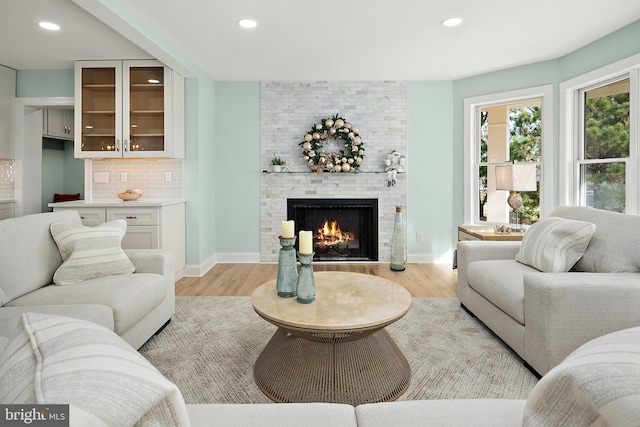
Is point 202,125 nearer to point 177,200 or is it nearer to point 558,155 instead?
point 177,200

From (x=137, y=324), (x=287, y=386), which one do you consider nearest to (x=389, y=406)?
(x=287, y=386)

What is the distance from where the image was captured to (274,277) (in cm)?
444

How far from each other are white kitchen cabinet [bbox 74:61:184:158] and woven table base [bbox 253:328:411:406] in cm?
303

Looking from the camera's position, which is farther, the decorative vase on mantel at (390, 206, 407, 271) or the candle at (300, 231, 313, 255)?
the decorative vase on mantel at (390, 206, 407, 271)

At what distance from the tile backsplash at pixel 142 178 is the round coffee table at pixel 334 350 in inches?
109

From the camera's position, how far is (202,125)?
461 centimetres

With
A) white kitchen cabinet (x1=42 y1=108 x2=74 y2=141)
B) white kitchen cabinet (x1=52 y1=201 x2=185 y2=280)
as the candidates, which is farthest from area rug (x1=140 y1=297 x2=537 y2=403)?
white kitchen cabinet (x1=42 y1=108 x2=74 y2=141)

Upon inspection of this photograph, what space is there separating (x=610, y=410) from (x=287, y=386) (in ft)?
5.20

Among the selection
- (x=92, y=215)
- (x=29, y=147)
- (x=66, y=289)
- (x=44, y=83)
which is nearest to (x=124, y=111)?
(x=92, y=215)

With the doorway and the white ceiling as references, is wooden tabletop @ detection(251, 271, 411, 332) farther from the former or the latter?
the doorway

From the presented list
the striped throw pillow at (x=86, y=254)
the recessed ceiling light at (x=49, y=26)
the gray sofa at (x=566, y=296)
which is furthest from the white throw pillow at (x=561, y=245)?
the recessed ceiling light at (x=49, y=26)

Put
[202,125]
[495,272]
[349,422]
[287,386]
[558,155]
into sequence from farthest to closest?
Result: [202,125], [558,155], [495,272], [287,386], [349,422]

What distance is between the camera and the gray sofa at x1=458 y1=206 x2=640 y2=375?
1.94m

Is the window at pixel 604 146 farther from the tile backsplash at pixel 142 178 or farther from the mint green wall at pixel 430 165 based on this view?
the tile backsplash at pixel 142 178
